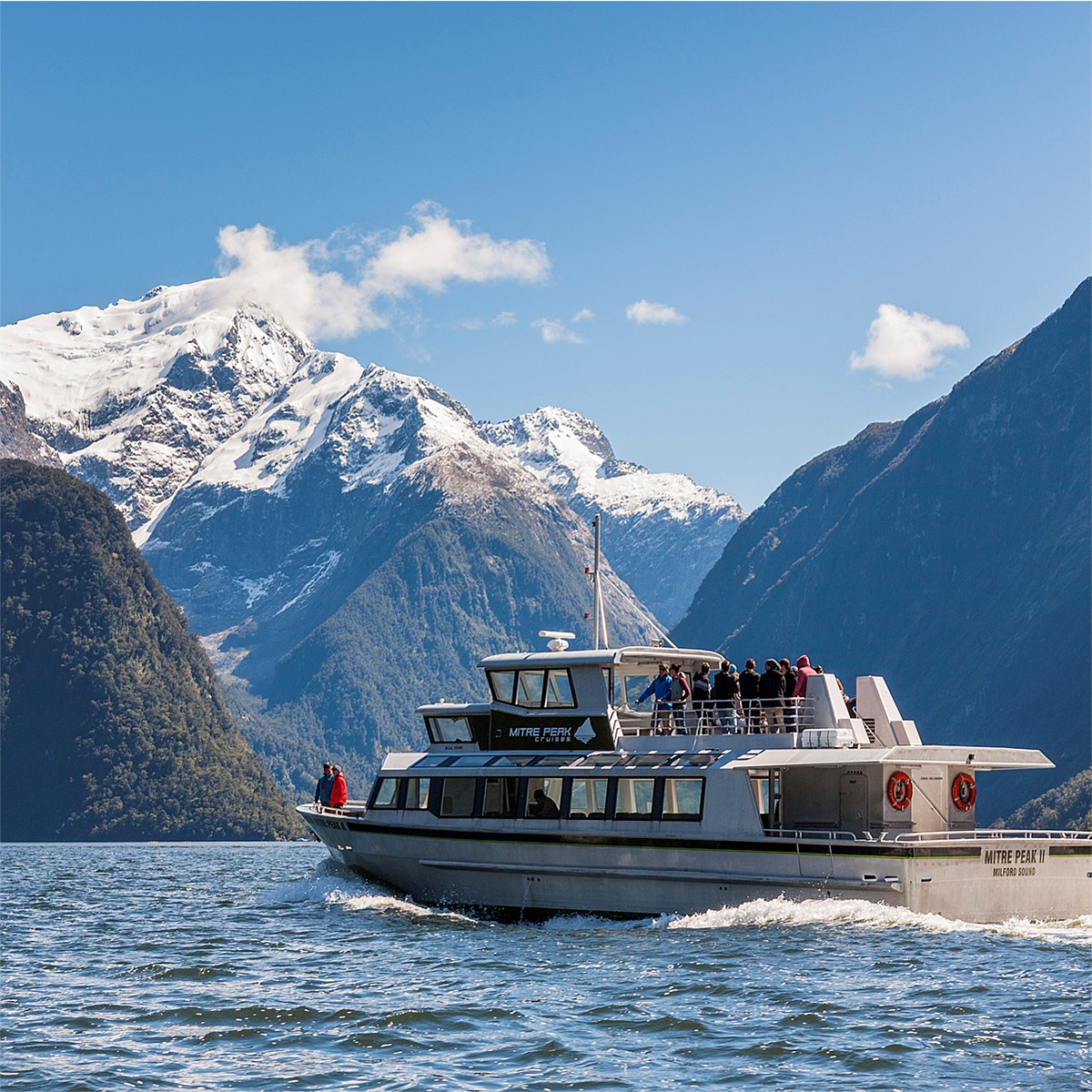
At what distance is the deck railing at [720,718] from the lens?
118 feet

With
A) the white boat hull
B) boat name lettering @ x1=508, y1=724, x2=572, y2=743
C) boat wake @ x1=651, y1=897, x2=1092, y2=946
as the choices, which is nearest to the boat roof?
boat name lettering @ x1=508, y1=724, x2=572, y2=743

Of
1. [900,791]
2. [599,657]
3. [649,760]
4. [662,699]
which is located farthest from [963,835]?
[599,657]

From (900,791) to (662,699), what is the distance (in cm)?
642

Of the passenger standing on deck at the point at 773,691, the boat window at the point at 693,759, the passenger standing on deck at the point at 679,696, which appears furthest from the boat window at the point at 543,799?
the passenger standing on deck at the point at 773,691

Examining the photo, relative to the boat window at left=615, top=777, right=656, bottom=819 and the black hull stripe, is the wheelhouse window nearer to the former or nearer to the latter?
the black hull stripe

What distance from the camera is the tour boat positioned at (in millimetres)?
33688

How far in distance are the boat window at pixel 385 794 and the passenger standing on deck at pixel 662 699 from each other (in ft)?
23.9

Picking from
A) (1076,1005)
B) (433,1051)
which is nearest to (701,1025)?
(433,1051)

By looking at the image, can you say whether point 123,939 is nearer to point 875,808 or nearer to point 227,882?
point 875,808

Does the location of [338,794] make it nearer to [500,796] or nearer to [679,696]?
[500,796]

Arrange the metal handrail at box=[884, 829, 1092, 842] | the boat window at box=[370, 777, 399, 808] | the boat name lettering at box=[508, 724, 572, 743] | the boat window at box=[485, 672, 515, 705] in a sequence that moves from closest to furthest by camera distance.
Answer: the metal handrail at box=[884, 829, 1092, 842]
the boat name lettering at box=[508, 724, 572, 743]
the boat window at box=[485, 672, 515, 705]
the boat window at box=[370, 777, 399, 808]

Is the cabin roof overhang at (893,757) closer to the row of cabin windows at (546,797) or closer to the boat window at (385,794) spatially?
the row of cabin windows at (546,797)

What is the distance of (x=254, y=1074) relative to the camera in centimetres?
2080

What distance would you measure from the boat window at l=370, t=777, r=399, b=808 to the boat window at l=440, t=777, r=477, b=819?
1.85 metres
